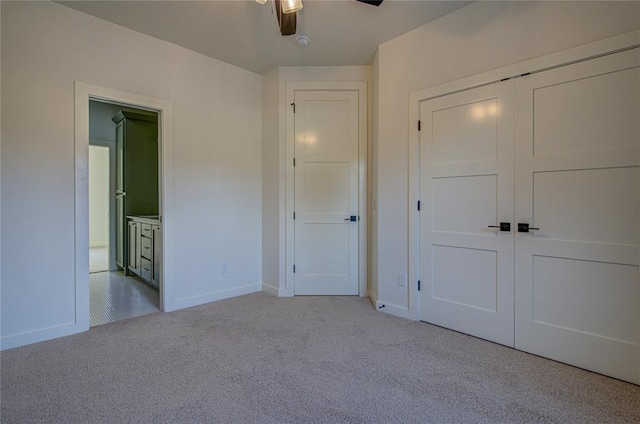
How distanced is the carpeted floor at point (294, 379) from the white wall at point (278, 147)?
3.54 feet

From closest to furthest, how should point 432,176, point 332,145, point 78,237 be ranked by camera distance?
1. point 78,237
2. point 432,176
3. point 332,145

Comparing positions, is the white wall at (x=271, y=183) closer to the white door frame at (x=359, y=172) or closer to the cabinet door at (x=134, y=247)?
the white door frame at (x=359, y=172)

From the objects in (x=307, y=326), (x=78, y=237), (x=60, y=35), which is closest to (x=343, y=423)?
(x=307, y=326)

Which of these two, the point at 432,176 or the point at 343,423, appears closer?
the point at 343,423

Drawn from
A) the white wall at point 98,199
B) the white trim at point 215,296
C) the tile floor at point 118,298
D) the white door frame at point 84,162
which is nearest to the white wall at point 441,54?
the white trim at point 215,296

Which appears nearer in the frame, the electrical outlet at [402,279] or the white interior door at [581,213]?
the white interior door at [581,213]

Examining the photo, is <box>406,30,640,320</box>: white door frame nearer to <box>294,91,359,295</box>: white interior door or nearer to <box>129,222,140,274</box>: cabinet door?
<box>294,91,359,295</box>: white interior door

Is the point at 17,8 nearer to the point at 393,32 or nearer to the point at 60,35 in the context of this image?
the point at 60,35

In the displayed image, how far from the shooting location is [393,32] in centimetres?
295

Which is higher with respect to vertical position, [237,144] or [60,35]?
[60,35]

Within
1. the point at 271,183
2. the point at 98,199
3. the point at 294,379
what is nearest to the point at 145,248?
the point at 271,183

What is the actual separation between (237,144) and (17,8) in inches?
80.9

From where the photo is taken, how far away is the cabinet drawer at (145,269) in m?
4.02

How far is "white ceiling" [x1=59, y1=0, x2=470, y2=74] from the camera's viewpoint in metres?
2.56
